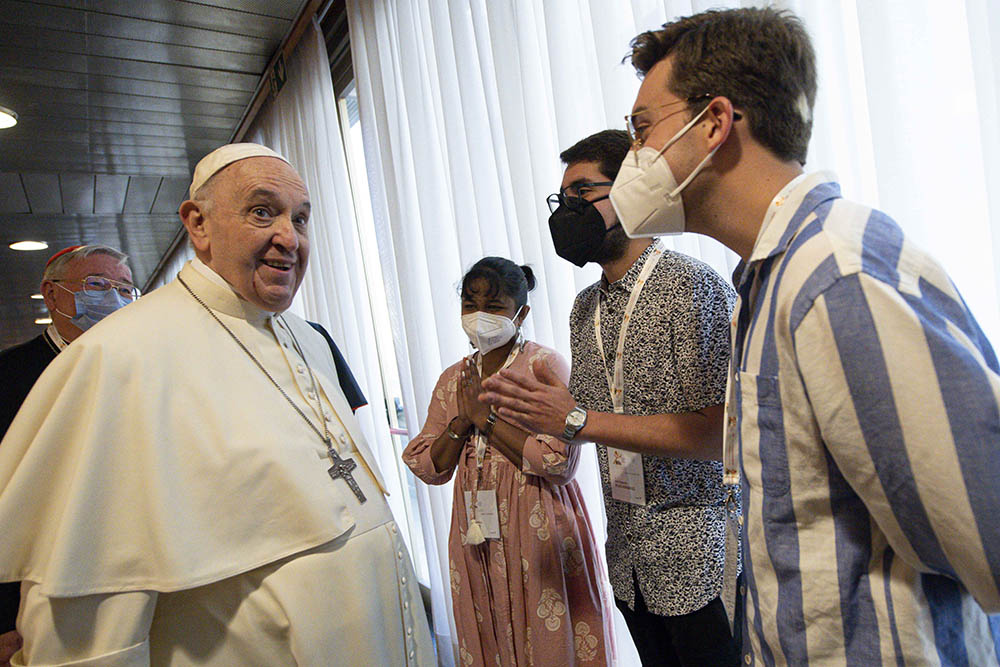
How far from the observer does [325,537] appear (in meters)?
1.17

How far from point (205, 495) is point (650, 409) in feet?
3.12

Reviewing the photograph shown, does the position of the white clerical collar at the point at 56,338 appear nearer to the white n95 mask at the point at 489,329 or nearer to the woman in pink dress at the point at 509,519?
the woman in pink dress at the point at 509,519

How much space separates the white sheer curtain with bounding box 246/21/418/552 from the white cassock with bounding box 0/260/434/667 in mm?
2426

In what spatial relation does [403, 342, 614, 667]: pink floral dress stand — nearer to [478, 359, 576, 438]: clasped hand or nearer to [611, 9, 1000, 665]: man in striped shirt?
[478, 359, 576, 438]: clasped hand

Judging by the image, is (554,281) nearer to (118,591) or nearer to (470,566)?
(470,566)

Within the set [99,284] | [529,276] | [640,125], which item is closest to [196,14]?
[99,284]

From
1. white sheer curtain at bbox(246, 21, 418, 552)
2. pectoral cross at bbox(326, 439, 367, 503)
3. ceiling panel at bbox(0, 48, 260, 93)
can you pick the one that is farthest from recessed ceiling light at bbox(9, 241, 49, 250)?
pectoral cross at bbox(326, 439, 367, 503)

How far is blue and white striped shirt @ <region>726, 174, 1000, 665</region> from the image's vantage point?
633 mm

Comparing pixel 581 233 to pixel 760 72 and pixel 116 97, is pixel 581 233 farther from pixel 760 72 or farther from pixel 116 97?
pixel 116 97

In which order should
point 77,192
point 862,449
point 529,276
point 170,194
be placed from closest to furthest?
1. point 862,449
2. point 529,276
3. point 77,192
4. point 170,194

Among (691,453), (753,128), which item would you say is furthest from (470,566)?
(753,128)

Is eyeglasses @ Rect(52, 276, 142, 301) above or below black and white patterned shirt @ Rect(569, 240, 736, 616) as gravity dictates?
above

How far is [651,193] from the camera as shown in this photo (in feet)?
3.31

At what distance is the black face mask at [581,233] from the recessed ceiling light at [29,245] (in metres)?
7.58
